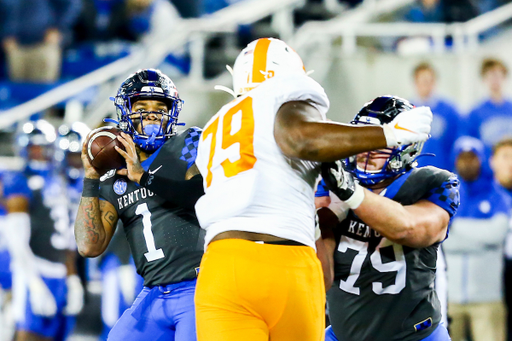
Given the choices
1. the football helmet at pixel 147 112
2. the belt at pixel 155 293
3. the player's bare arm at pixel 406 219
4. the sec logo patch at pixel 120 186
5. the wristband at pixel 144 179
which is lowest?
the belt at pixel 155 293

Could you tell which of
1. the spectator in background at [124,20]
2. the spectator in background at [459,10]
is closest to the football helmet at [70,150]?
the spectator in background at [124,20]

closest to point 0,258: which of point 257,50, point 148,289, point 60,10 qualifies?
point 60,10

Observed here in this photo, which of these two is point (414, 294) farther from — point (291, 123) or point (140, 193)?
point (140, 193)

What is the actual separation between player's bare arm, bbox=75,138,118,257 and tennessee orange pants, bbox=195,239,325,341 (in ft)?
3.46

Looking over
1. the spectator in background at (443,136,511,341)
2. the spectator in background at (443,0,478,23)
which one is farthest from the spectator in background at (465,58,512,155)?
the spectator in background at (443,136,511,341)

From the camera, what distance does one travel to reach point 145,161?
10.6 feet

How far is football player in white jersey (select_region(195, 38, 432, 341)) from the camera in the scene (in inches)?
89.2

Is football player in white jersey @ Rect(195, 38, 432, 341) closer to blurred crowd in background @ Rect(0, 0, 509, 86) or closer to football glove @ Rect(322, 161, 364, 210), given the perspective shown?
football glove @ Rect(322, 161, 364, 210)

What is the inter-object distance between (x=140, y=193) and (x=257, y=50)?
99cm

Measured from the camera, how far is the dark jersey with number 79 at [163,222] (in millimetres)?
3123

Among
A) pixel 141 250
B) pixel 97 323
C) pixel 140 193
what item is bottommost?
pixel 97 323

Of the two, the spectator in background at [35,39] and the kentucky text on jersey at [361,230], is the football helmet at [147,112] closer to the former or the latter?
the kentucky text on jersey at [361,230]

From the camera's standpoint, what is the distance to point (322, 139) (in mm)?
2242

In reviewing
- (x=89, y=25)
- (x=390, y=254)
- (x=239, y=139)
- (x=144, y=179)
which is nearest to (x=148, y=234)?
(x=144, y=179)
